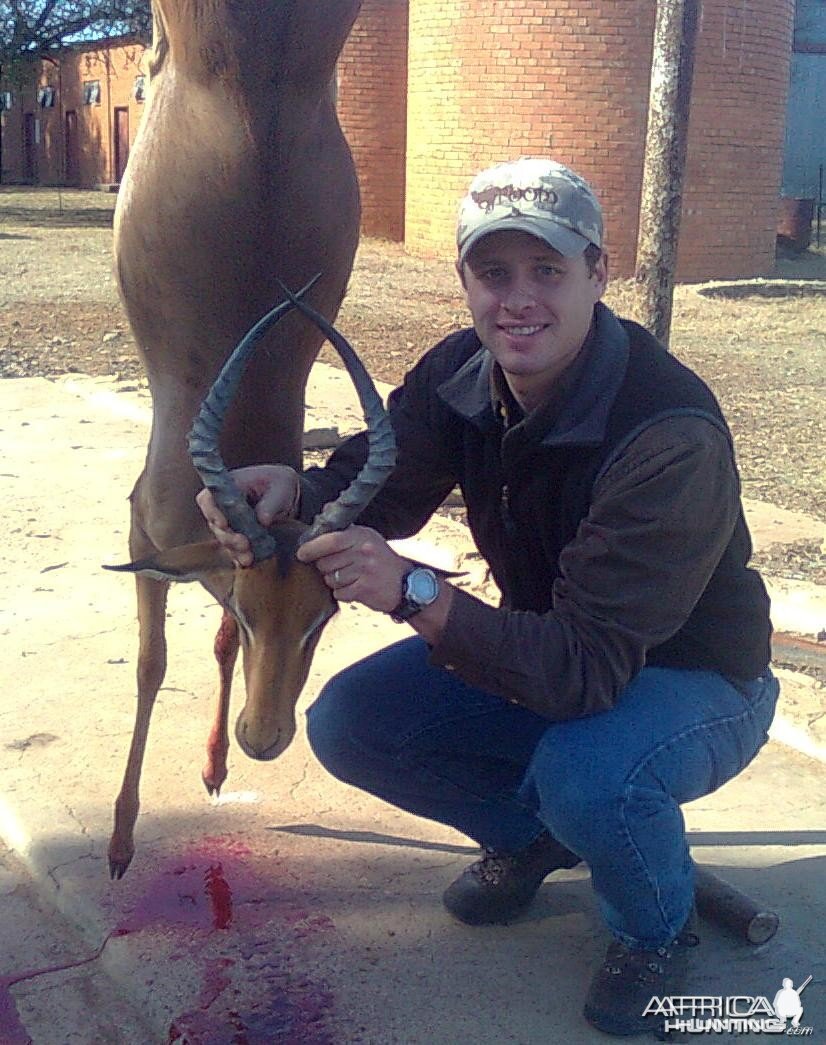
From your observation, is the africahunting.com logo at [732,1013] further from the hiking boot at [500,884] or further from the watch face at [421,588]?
the watch face at [421,588]

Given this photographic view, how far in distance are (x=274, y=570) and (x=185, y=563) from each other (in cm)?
35

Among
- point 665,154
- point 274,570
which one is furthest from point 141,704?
point 665,154

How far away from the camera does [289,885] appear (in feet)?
11.4

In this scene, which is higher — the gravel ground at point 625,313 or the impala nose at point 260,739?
the impala nose at point 260,739

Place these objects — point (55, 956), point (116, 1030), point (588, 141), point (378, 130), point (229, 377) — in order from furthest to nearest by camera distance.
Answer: point (378, 130) < point (588, 141) < point (55, 956) < point (116, 1030) < point (229, 377)

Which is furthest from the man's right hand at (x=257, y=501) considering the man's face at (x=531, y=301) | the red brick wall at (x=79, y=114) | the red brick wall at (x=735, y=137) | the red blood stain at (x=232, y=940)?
the red brick wall at (x=79, y=114)

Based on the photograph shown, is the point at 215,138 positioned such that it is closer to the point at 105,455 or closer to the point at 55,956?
the point at 55,956

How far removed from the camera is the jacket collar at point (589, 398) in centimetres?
275

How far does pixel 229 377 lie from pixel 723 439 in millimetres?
1045

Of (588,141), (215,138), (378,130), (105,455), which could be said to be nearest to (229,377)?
(215,138)

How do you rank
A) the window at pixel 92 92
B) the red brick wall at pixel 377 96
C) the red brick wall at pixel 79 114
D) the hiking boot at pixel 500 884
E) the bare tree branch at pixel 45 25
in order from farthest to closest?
the window at pixel 92 92 → the red brick wall at pixel 79 114 → the bare tree branch at pixel 45 25 → the red brick wall at pixel 377 96 → the hiking boot at pixel 500 884

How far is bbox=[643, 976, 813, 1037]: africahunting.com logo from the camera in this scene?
2.89 m

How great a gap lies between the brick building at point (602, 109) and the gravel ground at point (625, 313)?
2.63ft

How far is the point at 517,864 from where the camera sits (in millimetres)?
3318
